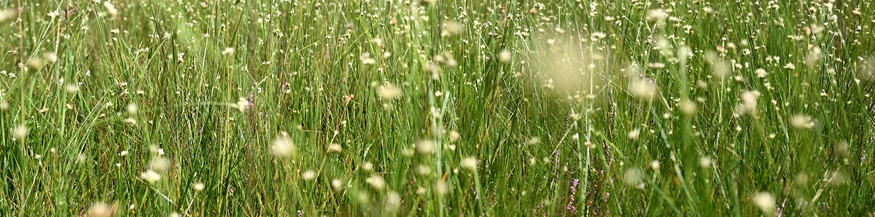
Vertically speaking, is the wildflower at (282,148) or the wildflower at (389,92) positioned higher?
the wildflower at (389,92)

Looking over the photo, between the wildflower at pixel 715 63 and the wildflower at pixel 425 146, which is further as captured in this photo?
the wildflower at pixel 715 63

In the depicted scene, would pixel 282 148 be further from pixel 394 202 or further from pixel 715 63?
pixel 715 63

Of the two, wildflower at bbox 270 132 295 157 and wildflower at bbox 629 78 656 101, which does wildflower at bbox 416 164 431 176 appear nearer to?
wildflower at bbox 270 132 295 157

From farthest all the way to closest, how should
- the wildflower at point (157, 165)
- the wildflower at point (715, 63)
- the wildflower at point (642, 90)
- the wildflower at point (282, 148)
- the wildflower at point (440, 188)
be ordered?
the wildflower at point (715, 63)
the wildflower at point (157, 165)
the wildflower at point (642, 90)
the wildflower at point (282, 148)
the wildflower at point (440, 188)

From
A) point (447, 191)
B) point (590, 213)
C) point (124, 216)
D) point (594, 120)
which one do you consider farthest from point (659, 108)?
point (124, 216)

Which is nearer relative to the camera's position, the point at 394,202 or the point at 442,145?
the point at 394,202

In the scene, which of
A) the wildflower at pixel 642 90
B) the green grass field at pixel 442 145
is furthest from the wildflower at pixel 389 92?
the wildflower at pixel 642 90

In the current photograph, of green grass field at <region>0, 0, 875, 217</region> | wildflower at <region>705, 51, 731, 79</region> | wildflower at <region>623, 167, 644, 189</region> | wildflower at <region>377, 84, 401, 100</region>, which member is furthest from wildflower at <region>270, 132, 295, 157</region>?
wildflower at <region>705, 51, 731, 79</region>

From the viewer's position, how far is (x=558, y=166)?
7.11 feet

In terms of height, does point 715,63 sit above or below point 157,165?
below

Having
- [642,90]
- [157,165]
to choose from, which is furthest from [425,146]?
[157,165]

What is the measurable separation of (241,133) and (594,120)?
2.64 ft

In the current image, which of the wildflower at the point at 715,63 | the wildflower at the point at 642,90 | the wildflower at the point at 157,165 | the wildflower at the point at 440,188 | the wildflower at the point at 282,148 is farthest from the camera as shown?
the wildflower at the point at 715,63

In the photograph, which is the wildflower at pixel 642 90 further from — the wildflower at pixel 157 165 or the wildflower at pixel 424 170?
the wildflower at pixel 157 165
